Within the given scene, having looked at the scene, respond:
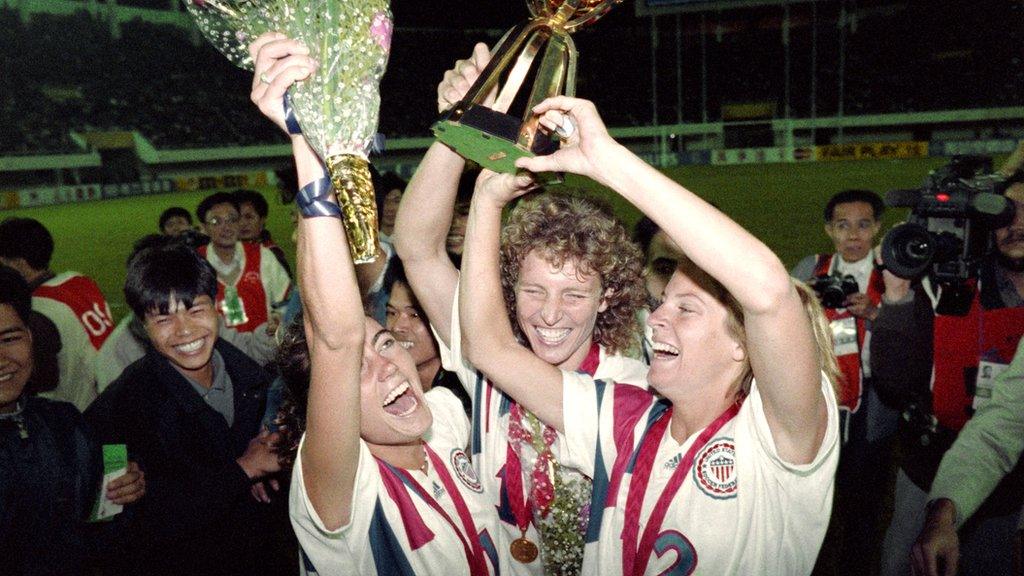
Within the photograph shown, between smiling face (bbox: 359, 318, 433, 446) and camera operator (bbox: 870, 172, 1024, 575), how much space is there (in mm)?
1816

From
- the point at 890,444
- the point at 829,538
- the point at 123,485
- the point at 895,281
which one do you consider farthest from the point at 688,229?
the point at 890,444

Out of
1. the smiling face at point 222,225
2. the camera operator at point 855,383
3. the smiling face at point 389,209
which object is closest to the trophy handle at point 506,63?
the camera operator at point 855,383

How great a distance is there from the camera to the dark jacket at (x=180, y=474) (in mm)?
2480

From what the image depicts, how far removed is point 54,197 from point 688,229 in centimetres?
2998

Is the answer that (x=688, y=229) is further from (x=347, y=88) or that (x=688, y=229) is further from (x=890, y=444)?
(x=890, y=444)

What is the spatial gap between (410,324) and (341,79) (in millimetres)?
1925

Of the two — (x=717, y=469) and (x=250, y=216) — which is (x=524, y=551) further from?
(x=250, y=216)

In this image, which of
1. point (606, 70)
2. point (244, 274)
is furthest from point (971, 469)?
point (606, 70)

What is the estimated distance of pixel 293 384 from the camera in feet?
6.40

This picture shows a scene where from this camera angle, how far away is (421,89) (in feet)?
126

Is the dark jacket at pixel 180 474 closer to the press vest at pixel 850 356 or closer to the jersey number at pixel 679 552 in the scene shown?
the jersey number at pixel 679 552

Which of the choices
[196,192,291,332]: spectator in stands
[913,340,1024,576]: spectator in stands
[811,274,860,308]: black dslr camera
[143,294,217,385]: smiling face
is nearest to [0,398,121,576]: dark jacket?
[143,294,217,385]: smiling face

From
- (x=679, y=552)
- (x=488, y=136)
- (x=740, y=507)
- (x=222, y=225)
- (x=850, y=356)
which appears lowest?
(x=850, y=356)

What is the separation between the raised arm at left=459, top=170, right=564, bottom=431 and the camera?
6.36 feet
